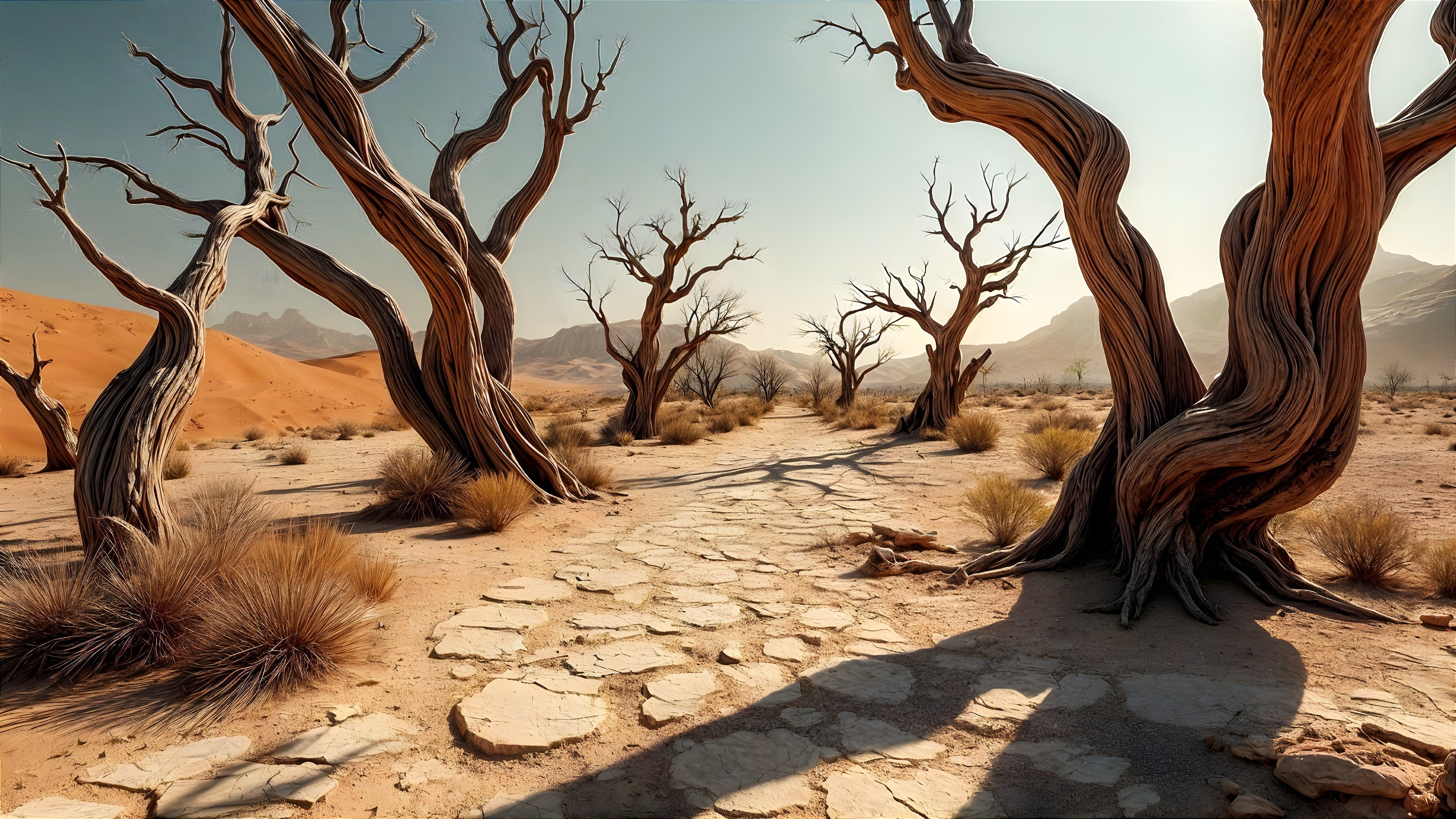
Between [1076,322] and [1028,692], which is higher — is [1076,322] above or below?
above

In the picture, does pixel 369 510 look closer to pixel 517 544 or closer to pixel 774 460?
pixel 517 544

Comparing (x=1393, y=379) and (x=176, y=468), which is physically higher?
(x=1393, y=379)

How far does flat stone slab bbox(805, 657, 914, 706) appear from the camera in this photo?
9.31 feet

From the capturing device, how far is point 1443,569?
3809mm

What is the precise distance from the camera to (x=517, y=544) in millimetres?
5344

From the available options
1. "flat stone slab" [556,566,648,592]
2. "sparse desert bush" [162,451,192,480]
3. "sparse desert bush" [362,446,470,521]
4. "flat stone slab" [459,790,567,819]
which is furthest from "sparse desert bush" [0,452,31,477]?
"flat stone slab" [459,790,567,819]

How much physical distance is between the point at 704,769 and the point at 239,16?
5868 millimetres

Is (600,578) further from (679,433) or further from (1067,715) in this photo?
(679,433)

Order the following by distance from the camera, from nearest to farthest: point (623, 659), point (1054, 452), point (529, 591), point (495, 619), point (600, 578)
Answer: point (623, 659) < point (495, 619) < point (529, 591) < point (600, 578) < point (1054, 452)

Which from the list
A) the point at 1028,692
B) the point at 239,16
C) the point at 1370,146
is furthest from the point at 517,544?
the point at 1370,146

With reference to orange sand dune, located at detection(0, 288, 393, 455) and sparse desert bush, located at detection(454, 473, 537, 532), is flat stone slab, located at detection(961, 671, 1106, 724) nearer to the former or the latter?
sparse desert bush, located at detection(454, 473, 537, 532)

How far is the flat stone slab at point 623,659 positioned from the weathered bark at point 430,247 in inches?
149

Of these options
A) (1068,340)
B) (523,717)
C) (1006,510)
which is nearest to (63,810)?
(523,717)

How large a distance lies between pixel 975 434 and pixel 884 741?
9166 mm
